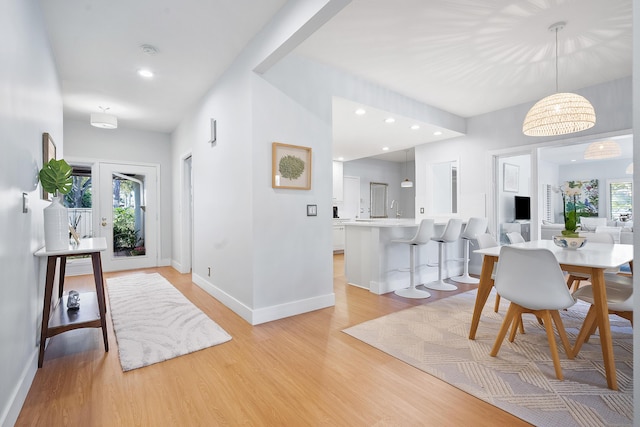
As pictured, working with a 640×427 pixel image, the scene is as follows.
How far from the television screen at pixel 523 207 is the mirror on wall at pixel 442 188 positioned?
1.12m

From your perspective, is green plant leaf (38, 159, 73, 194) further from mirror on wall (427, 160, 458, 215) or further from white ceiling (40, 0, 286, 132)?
mirror on wall (427, 160, 458, 215)

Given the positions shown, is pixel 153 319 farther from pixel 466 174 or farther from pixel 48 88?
pixel 466 174

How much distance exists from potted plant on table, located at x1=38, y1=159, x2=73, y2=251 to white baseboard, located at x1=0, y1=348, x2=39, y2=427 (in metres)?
0.76

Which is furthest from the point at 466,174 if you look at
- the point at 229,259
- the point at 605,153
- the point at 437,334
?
the point at 229,259

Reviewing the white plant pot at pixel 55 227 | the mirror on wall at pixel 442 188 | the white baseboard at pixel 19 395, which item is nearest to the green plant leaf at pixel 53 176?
the white plant pot at pixel 55 227

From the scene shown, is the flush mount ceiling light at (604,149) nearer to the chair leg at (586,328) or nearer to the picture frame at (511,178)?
the picture frame at (511,178)

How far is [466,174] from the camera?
544 centimetres

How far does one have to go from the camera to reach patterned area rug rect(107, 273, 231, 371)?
7.74 feet

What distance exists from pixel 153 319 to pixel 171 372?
45.9 inches

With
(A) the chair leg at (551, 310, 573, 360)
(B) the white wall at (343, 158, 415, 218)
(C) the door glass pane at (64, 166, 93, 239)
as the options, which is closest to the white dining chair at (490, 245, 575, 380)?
(A) the chair leg at (551, 310, 573, 360)

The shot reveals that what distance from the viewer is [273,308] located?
305cm

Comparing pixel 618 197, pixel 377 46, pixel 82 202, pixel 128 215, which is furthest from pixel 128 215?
pixel 618 197

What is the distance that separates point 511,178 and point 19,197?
20.3 feet

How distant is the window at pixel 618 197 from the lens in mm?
8836
